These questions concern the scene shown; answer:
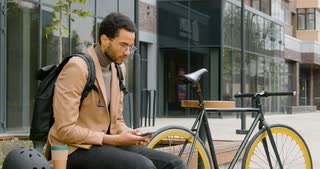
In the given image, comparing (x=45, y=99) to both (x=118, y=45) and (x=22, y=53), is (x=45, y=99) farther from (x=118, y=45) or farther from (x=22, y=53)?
(x=22, y=53)

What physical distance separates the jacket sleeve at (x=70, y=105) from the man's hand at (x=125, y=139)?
0.18 ft

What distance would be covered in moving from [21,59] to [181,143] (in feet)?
37.6

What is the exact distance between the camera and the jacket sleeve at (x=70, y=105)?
3.39 metres

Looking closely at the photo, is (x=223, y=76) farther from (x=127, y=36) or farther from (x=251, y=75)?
(x=127, y=36)

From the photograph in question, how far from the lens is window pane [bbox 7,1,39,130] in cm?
1535

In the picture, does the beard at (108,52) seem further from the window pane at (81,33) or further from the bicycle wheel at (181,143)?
the window pane at (81,33)

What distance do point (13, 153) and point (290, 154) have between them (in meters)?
3.28

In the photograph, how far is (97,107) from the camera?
357cm

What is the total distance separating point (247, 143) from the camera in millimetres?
5207

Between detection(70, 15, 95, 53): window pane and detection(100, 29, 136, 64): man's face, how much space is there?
14056 mm

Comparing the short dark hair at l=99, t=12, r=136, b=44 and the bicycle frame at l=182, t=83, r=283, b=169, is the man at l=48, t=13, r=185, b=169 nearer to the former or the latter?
the short dark hair at l=99, t=12, r=136, b=44

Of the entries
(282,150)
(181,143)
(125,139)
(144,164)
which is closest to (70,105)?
(125,139)

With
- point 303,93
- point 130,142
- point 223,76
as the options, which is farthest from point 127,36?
point 303,93

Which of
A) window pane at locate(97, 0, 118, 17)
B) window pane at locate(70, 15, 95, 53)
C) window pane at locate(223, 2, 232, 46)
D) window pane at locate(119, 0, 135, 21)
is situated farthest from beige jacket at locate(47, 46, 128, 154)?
window pane at locate(223, 2, 232, 46)
